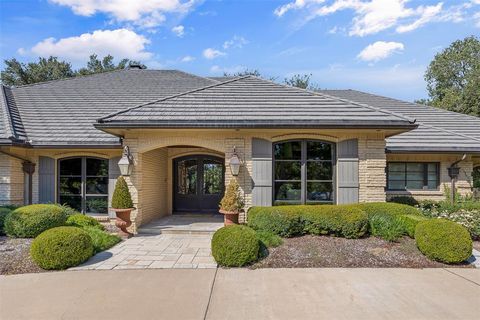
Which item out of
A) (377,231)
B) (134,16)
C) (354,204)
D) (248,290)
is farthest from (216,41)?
(248,290)

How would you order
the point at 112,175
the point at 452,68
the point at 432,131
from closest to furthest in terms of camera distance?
the point at 112,175 < the point at 432,131 < the point at 452,68

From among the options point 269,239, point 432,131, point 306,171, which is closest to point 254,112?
point 306,171

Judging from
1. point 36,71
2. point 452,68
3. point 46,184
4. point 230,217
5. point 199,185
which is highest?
point 452,68

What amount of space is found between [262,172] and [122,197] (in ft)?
13.4

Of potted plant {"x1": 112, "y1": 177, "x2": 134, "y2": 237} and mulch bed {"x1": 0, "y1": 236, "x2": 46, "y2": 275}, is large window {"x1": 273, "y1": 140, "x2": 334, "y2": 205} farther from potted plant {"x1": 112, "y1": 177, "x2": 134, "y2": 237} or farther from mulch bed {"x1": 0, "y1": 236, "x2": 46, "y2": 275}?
mulch bed {"x1": 0, "y1": 236, "x2": 46, "y2": 275}

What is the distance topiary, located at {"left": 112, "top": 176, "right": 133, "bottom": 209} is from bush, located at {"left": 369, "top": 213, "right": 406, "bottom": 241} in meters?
6.69

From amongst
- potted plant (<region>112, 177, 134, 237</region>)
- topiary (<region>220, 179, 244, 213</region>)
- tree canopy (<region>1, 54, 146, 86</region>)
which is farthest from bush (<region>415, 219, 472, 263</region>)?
tree canopy (<region>1, 54, 146, 86</region>)

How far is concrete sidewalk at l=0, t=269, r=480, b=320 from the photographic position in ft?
14.4

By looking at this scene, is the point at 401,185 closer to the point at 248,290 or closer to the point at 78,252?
the point at 248,290

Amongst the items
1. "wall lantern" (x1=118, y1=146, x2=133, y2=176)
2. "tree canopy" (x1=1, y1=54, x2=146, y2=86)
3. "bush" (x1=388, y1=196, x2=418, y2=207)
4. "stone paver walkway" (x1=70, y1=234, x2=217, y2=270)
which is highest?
"tree canopy" (x1=1, y1=54, x2=146, y2=86)

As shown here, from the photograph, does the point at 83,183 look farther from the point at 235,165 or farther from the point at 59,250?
the point at 235,165

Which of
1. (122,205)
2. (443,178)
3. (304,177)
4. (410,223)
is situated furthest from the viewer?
(443,178)

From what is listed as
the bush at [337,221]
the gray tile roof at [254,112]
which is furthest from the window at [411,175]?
the bush at [337,221]

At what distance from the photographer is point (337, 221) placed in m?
8.01
